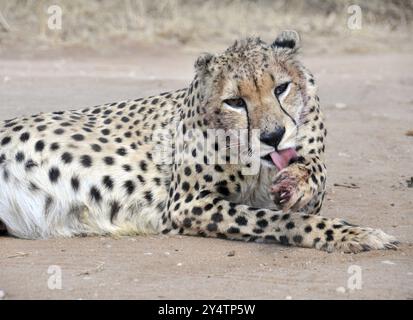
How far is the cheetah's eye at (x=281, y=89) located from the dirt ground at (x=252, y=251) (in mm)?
803

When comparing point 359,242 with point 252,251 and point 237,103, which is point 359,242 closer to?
point 252,251

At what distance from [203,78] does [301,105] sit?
567 mm

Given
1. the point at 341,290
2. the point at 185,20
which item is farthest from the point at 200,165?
the point at 185,20

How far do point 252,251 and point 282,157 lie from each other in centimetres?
51

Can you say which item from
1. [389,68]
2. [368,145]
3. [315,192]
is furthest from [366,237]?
[389,68]

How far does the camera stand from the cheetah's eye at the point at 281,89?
5113 mm

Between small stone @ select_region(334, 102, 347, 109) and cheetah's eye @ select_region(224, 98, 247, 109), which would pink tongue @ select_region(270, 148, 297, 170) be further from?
small stone @ select_region(334, 102, 347, 109)

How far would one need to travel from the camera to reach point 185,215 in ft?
17.5

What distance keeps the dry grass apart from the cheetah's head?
25.3 feet

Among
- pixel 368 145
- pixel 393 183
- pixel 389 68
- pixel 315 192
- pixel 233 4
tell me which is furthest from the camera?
pixel 233 4

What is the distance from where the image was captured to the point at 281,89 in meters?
5.14

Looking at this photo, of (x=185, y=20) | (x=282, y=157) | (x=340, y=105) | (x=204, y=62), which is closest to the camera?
(x=282, y=157)

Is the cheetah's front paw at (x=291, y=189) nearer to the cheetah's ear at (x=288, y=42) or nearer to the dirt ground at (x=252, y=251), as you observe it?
the dirt ground at (x=252, y=251)

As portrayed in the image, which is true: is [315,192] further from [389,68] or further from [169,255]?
[389,68]
